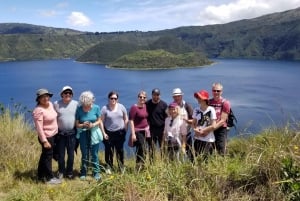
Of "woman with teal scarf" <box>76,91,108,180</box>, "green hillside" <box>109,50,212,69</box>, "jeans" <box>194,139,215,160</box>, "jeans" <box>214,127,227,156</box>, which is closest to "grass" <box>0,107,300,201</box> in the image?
"jeans" <box>194,139,215,160</box>

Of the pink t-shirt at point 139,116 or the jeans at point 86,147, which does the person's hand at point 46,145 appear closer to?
the jeans at point 86,147

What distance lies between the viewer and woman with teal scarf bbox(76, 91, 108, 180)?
5391 mm

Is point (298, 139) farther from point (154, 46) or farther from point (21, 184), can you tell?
point (154, 46)

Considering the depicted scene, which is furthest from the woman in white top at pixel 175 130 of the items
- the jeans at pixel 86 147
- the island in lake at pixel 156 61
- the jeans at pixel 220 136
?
the island in lake at pixel 156 61

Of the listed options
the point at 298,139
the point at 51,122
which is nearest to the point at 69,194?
the point at 51,122

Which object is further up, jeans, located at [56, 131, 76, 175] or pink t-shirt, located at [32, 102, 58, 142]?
pink t-shirt, located at [32, 102, 58, 142]

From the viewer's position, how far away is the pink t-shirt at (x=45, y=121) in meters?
5.06

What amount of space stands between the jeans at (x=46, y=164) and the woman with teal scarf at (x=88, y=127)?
46cm

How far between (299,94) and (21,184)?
6127 cm

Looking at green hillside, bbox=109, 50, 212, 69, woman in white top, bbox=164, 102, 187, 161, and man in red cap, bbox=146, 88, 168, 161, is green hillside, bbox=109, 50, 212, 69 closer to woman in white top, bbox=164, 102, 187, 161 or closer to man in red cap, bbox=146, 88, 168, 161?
man in red cap, bbox=146, 88, 168, 161

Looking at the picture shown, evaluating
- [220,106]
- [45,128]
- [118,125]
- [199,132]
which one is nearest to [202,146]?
[199,132]

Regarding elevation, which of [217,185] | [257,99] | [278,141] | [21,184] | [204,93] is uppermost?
[204,93]

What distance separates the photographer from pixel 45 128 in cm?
519

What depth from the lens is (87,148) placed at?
18.7 ft
